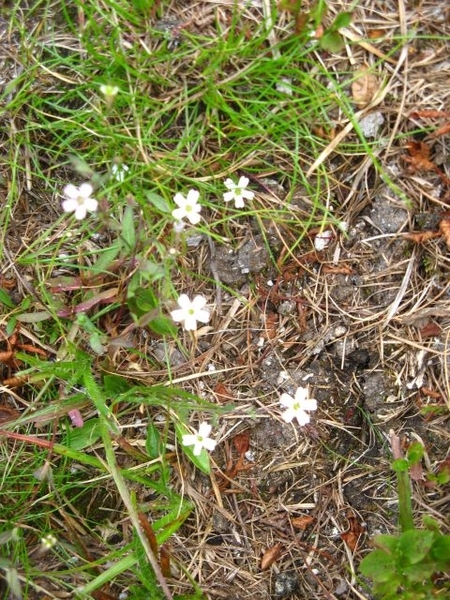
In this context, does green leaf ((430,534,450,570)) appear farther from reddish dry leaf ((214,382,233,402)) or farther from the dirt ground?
reddish dry leaf ((214,382,233,402))

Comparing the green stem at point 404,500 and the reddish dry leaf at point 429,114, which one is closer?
the green stem at point 404,500

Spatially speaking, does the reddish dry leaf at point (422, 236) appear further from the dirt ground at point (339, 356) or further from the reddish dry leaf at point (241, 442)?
the reddish dry leaf at point (241, 442)

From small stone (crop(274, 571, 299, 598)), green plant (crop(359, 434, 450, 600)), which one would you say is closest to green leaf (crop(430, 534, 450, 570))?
green plant (crop(359, 434, 450, 600))

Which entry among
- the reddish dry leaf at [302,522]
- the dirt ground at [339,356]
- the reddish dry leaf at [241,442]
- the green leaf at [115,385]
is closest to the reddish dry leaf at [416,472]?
the dirt ground at [339,356]

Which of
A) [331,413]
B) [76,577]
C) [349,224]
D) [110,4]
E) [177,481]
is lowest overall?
[76,577]

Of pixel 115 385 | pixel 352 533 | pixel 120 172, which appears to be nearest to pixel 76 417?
pixel 115 385

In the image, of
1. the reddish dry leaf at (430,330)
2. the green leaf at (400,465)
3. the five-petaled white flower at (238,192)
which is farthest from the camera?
the reddish dry leaf at (430,330)

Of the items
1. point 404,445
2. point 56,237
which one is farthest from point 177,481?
point 56,237

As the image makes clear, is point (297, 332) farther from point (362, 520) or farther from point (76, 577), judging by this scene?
point (76, 577)
